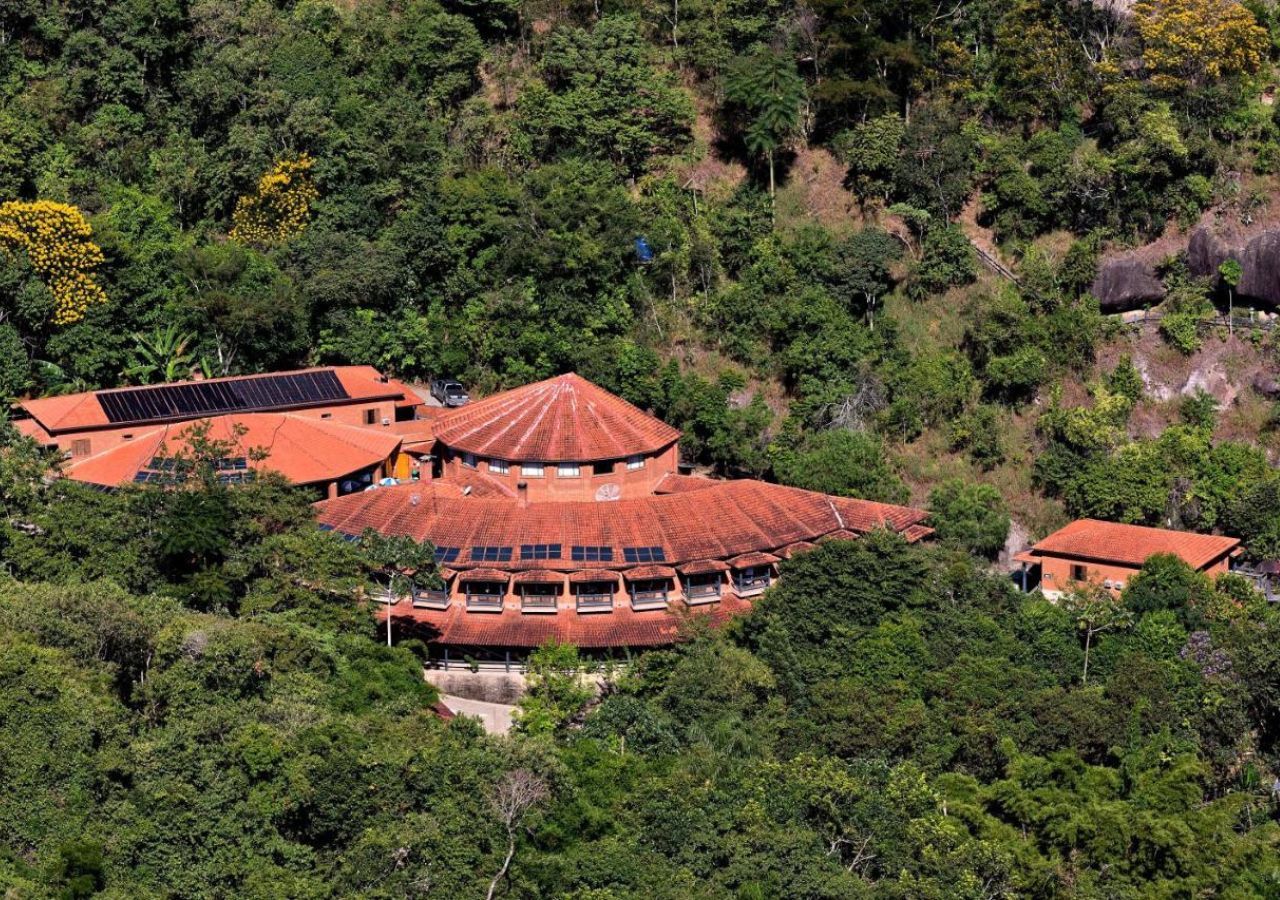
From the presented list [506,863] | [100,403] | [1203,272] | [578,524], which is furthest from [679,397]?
[506,863]

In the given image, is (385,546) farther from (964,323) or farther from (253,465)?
(964,323)

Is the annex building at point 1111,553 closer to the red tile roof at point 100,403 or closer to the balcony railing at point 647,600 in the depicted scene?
the balcony railing at point 647,600

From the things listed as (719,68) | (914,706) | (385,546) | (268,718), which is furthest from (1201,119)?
(268,718)

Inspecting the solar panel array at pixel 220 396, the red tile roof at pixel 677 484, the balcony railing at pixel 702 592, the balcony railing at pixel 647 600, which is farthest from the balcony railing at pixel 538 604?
the solar panel array at pixel 220 396

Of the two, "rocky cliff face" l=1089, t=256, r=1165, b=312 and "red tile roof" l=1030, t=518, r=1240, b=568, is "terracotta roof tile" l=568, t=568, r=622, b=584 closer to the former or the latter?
"red tile roof" l=1030, t=518, r=1240, b=568

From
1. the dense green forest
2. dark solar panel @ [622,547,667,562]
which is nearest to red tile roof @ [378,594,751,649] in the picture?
dark solar panel @ [622,547,667,562]

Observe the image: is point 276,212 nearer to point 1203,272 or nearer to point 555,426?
point 555,426
